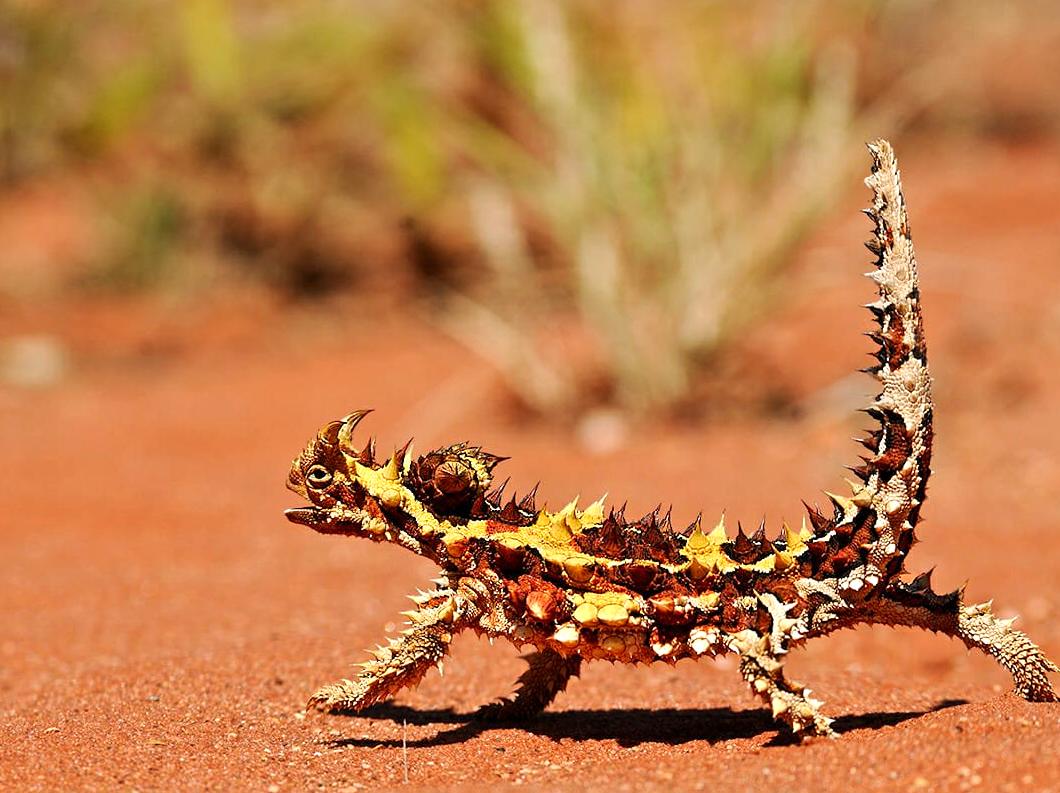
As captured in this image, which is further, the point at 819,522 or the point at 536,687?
the point at 536,687

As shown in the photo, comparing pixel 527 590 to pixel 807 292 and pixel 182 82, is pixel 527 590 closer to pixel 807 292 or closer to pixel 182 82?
pixel 807 292

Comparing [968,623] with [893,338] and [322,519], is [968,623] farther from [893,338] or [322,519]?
[322,519]

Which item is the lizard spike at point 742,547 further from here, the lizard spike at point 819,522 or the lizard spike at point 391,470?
the lizard spike at point 391,470

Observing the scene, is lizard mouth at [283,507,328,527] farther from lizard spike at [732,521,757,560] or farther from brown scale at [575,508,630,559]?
lizard spike at [732,521,757,560]

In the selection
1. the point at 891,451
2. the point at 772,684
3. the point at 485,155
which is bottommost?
the point at 772,684

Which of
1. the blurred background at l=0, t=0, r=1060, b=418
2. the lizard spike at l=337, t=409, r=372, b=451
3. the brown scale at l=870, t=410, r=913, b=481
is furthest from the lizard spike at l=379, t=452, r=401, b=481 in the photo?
the blurred background at l=0, t=0, r=1060, b=418

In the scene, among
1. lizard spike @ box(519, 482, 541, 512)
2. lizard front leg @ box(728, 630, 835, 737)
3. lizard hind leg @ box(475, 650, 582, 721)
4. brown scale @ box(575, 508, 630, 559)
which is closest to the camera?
lizard front leg @ box(728, 630, 835, 737)

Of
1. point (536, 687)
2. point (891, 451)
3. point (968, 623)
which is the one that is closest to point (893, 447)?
point (891, 451)
